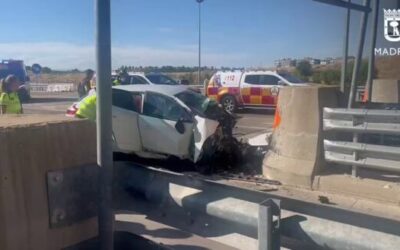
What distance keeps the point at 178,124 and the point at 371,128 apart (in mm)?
3523

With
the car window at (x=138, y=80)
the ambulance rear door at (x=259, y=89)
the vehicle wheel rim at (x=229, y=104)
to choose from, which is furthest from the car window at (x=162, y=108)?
the car window at (x=138, y=80)

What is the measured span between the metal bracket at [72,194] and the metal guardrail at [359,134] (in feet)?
11.4

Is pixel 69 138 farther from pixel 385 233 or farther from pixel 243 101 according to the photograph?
pixel 243 101

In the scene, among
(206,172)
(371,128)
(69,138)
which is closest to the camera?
(69,138)

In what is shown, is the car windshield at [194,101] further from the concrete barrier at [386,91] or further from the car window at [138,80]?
the car window at [138,80]

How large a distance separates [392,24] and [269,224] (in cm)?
829

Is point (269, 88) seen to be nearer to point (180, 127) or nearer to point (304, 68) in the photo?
point (180, 127)

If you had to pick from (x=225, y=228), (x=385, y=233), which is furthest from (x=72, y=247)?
(x=385, y=233)

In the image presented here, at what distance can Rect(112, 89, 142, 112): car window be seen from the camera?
7947 mm

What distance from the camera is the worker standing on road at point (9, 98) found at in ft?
23.2

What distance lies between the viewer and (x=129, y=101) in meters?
8.02

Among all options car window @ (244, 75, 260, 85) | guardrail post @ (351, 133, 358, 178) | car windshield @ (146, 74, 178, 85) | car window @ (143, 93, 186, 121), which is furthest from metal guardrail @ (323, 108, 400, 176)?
car windshield @ (146, 74, 178, 85)

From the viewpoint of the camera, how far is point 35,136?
5.68 ft

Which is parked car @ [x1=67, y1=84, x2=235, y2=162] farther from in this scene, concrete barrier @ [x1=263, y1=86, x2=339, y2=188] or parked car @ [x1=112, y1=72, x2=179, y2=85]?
parked car @ [x1=112, y1=72, x2=179, y2=85]
